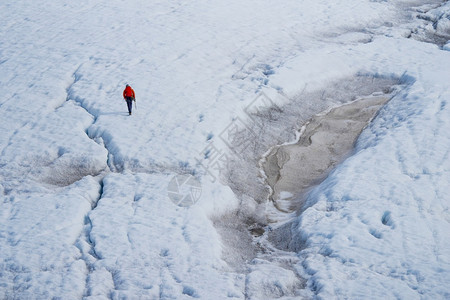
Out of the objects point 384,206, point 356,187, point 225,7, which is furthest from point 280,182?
point 225,7

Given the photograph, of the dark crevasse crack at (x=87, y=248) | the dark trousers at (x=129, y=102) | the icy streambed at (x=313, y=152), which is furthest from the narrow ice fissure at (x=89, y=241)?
the icy streambed at (x=313, y=152)

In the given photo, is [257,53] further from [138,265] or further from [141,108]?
[138,265]

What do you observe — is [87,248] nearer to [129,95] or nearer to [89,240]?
[89,240]

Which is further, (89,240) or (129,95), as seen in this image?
(129,95)

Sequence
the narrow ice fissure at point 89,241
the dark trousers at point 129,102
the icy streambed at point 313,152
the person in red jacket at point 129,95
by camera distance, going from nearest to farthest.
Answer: the narrow ice fissure at point 89,241, the icy streambed at point 313,152, the person in red jacket at point 129,95, the dark trousers at point 129,102

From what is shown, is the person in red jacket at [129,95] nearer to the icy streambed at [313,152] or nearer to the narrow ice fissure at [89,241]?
the narrow ice fissure at [89,241]

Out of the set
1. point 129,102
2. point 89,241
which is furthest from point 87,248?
point 129,102
